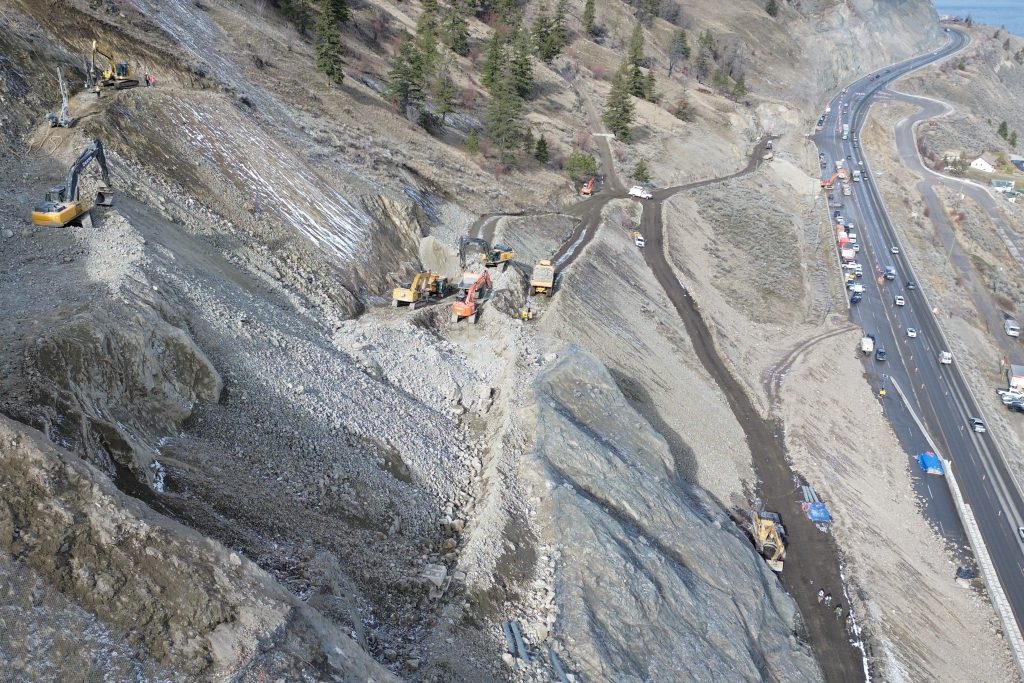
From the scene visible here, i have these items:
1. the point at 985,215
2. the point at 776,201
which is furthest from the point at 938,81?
the point at 776,201

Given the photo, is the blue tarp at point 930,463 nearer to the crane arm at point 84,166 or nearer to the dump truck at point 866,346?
the dump truck at point 866,346

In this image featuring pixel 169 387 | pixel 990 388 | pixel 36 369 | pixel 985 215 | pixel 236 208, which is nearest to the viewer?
pixel 36 369

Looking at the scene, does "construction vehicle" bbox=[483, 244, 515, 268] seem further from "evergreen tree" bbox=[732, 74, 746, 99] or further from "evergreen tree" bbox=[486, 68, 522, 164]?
"evergreen tree" bbox=[732, 74, 746, 99]

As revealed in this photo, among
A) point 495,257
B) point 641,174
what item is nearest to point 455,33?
point 641,174

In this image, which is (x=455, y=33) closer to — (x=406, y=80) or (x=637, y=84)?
(x=406, y=80)

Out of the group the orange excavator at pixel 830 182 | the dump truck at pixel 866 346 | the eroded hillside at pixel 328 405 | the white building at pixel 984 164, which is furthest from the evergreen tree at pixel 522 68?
the white building at pixel 984 164

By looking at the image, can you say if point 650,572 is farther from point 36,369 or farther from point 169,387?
point 36,369

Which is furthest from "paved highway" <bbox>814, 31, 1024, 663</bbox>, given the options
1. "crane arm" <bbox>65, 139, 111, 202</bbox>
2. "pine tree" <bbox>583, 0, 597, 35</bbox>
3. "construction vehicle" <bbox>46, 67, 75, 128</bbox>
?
"construction vehicle" <bbox>46, 67, 75, 128</bbox>
